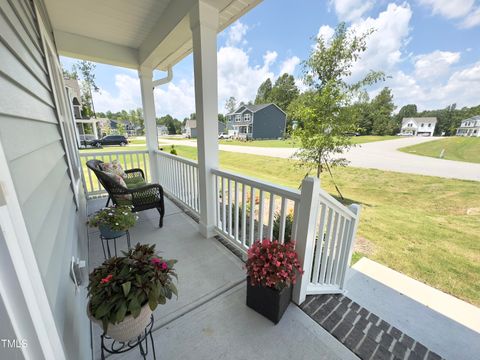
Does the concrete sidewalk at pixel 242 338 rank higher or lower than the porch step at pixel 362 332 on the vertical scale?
higher

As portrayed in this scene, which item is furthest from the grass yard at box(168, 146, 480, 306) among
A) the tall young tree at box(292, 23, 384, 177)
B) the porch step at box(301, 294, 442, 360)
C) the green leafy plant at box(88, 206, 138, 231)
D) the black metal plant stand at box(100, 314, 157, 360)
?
the green leafy plant at box(88, 206, 138, 231)

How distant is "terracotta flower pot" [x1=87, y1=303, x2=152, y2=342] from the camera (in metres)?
0.94

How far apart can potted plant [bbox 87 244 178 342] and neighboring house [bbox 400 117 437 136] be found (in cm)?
4136

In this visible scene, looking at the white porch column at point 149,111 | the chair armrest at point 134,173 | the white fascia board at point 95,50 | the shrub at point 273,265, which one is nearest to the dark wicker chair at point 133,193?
the chair armrest at point 134,173

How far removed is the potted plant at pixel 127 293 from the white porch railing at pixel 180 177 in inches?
77.5

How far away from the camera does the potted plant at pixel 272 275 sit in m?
1.43

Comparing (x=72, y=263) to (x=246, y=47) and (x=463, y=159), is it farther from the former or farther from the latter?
(x=463, y=159)

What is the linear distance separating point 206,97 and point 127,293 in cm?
193

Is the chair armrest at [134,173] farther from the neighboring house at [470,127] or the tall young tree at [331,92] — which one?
the neighboring house at [470,127]

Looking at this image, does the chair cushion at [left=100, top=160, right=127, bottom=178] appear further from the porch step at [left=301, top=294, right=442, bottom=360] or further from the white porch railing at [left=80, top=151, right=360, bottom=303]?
the porch step at [left=301, top=294, right=442, bottom=360]

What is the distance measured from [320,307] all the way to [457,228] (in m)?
4.18

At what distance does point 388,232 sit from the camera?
368cm

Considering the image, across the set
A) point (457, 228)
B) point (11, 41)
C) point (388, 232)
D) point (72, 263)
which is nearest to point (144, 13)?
point (11, 41)

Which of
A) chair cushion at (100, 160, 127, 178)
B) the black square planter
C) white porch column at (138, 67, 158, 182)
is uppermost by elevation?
white porch column at (138, 67, 158, 182)
